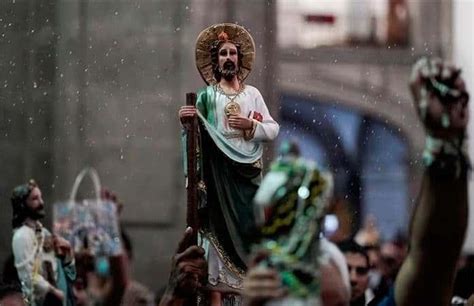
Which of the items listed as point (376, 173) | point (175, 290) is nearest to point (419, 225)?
point (175, 290)

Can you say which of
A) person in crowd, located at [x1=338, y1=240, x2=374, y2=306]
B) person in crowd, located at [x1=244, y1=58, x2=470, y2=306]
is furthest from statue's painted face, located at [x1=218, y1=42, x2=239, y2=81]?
person in crowd, located at [x1=244, y1=58, x2=470, y2=306]

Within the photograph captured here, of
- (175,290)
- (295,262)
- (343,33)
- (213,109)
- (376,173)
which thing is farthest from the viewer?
(343,33)

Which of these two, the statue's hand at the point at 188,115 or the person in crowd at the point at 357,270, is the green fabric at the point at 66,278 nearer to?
the person in crowd at the point at 357,270

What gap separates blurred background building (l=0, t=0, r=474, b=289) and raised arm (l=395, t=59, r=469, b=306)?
4732 millimetres

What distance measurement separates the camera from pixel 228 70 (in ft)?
23.4

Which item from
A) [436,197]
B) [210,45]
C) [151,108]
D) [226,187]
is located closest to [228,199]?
[226,187]

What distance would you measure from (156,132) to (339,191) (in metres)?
1.66

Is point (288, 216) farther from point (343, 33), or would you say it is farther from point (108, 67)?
point (343, 33)

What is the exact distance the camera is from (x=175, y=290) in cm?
622

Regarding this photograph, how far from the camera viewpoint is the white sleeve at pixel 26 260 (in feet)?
27.2

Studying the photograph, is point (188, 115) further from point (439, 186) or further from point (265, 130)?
point (439, 186)

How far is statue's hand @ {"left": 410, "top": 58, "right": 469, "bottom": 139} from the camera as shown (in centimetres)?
440

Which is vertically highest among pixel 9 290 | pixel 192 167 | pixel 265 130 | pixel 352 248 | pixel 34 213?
pixel 265 130

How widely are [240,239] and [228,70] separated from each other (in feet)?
2.02
